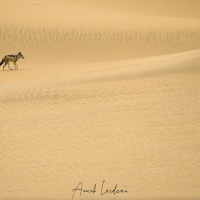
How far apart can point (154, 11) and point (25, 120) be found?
3027cm

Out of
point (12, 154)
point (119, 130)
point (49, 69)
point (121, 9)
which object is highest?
point (121, 9)

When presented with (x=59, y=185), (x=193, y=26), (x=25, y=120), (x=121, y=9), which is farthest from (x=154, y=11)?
(x=59, y=185)

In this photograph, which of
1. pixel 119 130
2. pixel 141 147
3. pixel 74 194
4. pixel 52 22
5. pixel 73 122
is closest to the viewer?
pixel 74 194

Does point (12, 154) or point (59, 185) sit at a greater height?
point (12, 154)

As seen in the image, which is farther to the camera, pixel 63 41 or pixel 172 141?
pixel 63 41

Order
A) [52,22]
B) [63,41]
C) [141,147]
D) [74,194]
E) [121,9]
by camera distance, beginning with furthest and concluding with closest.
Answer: [121,9], [52,22], [63,41], [141,147], [74,194]

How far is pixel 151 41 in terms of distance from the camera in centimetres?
2598

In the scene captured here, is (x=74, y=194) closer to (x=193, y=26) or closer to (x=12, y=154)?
(x=12, y=154)
